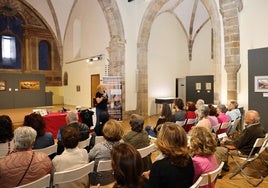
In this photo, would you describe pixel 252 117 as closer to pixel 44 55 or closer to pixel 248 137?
pixel 248 137

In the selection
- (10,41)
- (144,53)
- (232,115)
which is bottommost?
(232,115)

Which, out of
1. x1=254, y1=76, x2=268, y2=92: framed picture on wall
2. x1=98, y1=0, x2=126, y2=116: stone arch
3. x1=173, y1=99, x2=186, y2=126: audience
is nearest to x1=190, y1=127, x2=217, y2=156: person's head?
x1=173, y1=99, x2=186, y2=126: audience

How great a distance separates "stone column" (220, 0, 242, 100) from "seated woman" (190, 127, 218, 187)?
199 inches

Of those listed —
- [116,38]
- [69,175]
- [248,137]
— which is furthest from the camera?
[116,38]

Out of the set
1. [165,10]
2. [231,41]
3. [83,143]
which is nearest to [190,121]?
[83,143]

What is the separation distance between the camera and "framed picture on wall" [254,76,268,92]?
18.9ft

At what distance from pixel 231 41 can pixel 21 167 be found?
251 inches

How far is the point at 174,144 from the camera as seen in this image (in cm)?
181

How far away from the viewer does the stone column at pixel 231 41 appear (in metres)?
6.51

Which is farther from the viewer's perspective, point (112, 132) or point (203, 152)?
point (112, 132)

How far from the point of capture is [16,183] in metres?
1.90

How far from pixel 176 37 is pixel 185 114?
8.36 metres

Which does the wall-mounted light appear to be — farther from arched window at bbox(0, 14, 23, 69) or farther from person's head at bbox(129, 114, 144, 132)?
arched window at bbox(0, 14, 23, 69)

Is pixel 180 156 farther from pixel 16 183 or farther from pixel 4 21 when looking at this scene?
pixel 4 21
